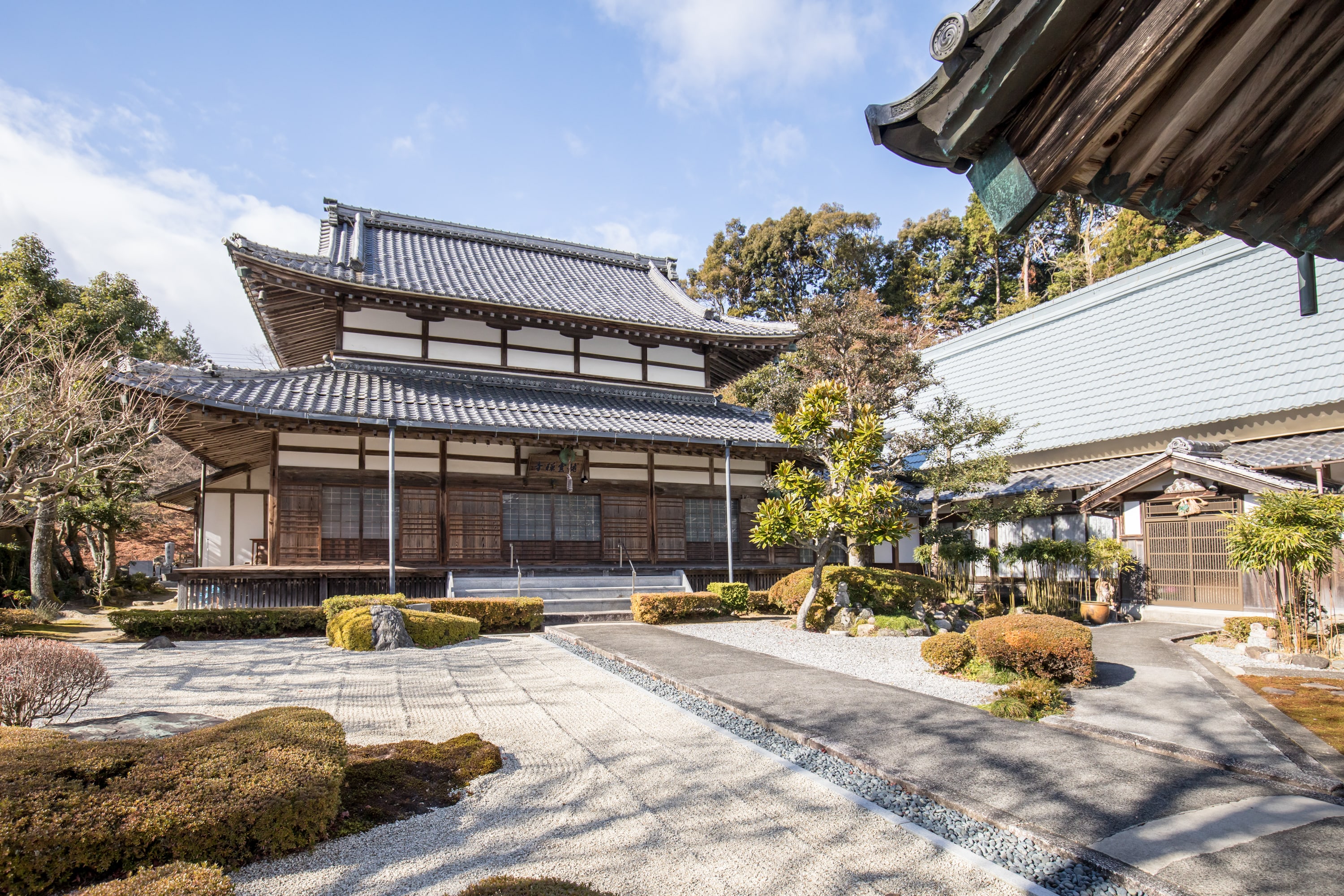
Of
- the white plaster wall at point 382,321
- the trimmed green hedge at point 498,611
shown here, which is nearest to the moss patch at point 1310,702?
the trimmed green hedge at point 498,611

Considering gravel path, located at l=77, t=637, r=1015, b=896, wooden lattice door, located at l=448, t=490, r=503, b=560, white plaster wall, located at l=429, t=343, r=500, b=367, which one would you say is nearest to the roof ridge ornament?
gravel path, located at l=77, t=637, r=1015, b=896

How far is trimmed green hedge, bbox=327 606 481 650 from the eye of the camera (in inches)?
399

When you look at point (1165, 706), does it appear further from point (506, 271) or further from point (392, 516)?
point (506, 271)

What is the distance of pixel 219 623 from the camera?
11.5 meters

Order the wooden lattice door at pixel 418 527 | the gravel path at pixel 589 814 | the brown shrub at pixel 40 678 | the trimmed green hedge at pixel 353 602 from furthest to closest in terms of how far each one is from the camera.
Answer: the wooden lattice door at pixel 418 527, the trimmed green hedge at pixel 353 602, the brown shrub at pixel 40 678, the gravel path at pixel 589 814

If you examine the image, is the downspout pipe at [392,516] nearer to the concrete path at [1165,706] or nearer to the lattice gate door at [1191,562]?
the concrete path at [1165,706]

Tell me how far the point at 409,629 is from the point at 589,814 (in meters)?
7.20

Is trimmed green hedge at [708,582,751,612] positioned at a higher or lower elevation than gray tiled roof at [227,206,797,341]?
lower

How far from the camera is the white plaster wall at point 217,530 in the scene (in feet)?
59.2

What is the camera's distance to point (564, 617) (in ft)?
45.2

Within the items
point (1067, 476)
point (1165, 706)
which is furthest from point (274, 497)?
point (1067, 476)

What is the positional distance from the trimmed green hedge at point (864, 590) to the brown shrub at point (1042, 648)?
5266 mm

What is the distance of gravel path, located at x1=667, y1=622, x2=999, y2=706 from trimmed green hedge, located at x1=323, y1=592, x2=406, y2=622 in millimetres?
4721

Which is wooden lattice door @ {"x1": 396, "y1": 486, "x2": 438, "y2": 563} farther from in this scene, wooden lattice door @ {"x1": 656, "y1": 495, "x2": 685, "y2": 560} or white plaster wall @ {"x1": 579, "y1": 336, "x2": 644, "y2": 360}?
white plaster wall @ {"x1": 579, "y1": 336, "x2": 644, "y2": 360}
